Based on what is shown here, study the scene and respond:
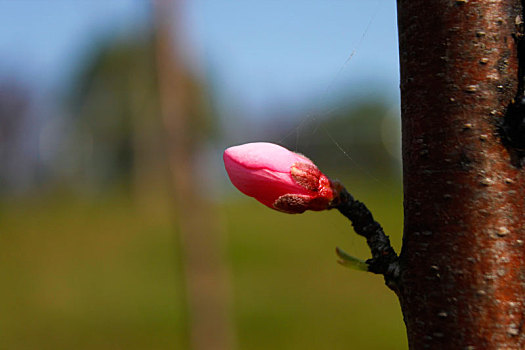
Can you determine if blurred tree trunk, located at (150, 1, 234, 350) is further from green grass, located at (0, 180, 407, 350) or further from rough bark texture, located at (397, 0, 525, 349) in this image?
green grass, located at (0, 180, 407, 350)

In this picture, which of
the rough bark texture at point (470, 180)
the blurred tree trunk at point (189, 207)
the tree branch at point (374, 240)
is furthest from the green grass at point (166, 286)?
the rough bark texture at point (470, 180)

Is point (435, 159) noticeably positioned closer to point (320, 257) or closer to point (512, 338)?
point (512, 338)

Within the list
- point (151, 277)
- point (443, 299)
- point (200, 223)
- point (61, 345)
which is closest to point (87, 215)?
point (151, 277)

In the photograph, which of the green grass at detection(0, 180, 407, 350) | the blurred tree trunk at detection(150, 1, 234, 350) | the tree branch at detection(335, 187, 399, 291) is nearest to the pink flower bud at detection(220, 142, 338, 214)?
the tree branch at detection(335, 187, 399, 291)

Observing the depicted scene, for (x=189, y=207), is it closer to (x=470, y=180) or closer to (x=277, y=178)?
(x=277, y=178)

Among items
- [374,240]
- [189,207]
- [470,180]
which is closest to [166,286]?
[189,207]

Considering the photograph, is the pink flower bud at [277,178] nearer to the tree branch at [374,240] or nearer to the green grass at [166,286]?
the tree branch at [374,240]
